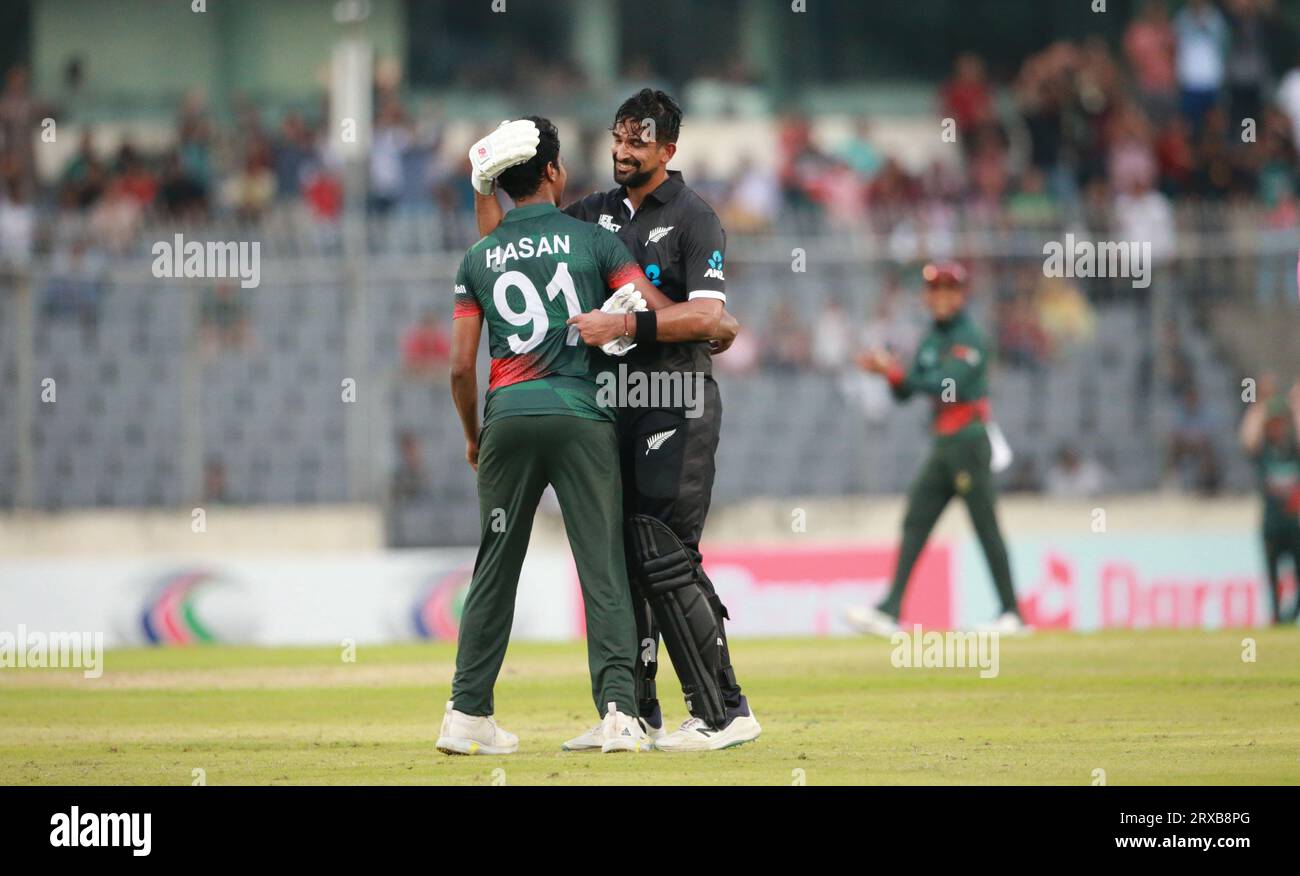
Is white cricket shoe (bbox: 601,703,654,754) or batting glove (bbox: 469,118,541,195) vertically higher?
batting glove (bbox: 469,118,541,195)

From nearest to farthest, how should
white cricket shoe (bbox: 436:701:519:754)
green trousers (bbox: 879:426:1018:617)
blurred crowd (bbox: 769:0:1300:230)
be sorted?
white cricket shoe (bbox: 436:701:519:754) < green trousers (bbox: 879:426:1018:617) < blurred crowd (bbox: 769:0:1300:230)

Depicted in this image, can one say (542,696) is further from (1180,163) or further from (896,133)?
(896,133)

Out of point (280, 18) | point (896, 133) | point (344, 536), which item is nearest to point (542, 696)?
point (344, 536)

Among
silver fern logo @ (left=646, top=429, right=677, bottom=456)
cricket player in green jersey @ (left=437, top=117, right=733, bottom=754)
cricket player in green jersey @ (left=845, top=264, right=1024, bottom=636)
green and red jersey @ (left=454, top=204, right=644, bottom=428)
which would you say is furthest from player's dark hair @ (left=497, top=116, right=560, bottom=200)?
cricket player in green jersey @ (left=845, top=264, right=1024, bottom=636)

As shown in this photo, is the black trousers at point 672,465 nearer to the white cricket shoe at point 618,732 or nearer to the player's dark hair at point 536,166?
the white cricket shoe at point 618,732

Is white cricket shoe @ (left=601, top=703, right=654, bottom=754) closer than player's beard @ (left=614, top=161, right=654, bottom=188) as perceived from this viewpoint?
Yes

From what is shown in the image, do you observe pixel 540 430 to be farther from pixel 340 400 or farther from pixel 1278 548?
pixel 340 400

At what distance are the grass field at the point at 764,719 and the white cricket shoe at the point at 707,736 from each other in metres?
0.07

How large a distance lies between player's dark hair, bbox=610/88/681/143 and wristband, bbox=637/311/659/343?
86cm

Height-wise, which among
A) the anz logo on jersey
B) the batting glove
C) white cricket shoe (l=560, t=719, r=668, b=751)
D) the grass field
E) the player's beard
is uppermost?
the batting glove

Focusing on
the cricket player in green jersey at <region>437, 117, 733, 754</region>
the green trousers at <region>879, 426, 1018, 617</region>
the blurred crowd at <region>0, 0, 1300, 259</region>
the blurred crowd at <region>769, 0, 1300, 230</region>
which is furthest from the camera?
the blurred crowd at <region>769, 0, 1300, 230</region>

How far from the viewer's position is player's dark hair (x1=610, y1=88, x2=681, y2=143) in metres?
8.50

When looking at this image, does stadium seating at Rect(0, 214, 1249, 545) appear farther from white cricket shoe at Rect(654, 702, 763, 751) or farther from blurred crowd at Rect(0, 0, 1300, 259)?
white cricket shoe at Rect(654, 702, 763, 751)

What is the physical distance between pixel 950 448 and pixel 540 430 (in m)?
7.15
